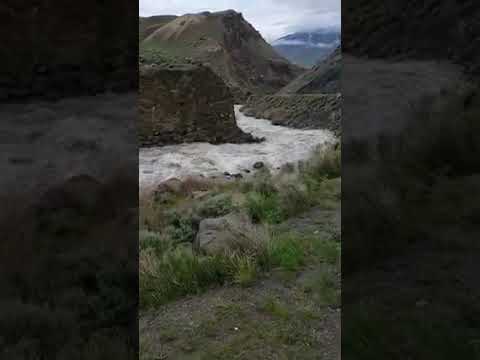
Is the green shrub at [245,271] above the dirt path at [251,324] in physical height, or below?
above

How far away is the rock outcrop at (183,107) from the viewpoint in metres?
9.59

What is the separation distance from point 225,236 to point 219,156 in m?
6.22

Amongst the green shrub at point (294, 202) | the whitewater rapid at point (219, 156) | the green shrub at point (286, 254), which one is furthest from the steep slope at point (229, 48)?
the green shrub at point (286, 254)

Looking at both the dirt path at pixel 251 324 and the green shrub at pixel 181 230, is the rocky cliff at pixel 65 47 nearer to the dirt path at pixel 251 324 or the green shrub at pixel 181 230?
the dirt path at pixel 251 324

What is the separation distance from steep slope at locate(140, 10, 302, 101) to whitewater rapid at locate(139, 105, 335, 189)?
1706 centimetres

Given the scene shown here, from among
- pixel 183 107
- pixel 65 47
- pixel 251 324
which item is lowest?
pixel 251 324

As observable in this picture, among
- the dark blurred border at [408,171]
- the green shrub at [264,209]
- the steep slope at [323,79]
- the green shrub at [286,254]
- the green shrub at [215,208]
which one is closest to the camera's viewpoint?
the dark blurred border at [408,171]

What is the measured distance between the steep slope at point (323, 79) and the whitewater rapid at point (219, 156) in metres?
4.04

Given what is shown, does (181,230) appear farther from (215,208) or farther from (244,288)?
(244,288)

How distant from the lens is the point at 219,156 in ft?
29.3

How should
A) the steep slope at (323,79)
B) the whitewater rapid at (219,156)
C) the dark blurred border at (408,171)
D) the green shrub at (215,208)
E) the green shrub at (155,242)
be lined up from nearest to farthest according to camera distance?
the dark blurred border at (408,171), the green shrub at (155,242), the green shrub at (215,208), the whitewater rapid at (219,156), the steep slope at (323,79)

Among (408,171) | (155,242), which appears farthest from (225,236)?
(408,171)

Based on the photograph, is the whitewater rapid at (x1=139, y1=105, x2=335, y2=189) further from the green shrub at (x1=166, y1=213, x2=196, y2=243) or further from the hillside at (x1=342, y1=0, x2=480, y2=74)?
the hillside at (x1=342, y1=0, x2=480, y2=74)

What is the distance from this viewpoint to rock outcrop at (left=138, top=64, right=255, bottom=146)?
959cm
